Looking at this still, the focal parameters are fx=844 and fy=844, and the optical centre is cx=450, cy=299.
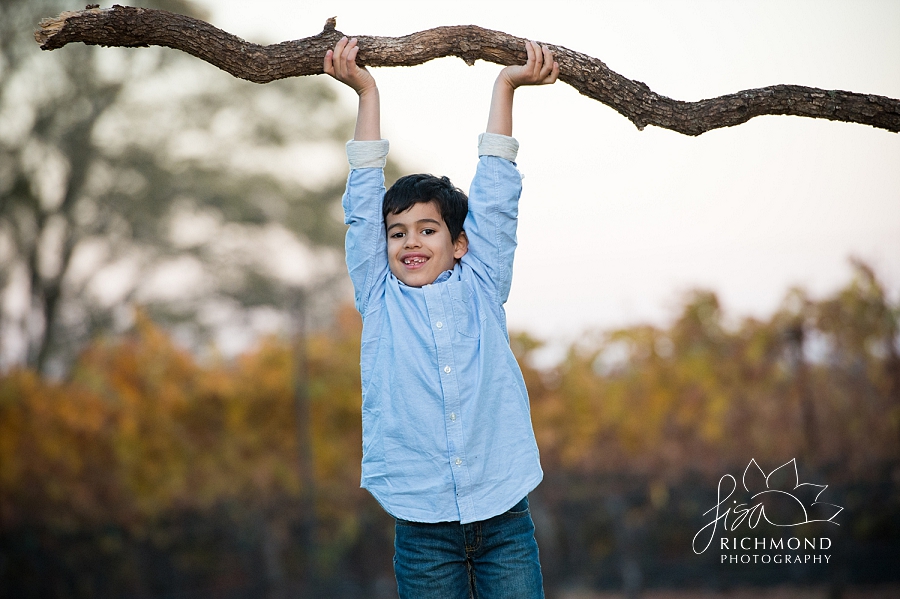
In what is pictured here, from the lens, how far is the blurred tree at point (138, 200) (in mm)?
9031

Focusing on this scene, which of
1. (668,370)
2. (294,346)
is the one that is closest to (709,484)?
(668,370)

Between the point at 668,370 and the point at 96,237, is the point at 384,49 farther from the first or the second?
the point at 96,237

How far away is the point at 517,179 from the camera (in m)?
2.15

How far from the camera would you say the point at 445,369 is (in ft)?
6.63

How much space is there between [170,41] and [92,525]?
4.55 metres

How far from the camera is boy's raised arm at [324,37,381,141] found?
2016 millimetres

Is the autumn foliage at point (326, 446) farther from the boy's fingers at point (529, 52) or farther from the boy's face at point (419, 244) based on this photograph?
the boy's fingers at point (529, 52)

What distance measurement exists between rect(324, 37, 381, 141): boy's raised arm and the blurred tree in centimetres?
672

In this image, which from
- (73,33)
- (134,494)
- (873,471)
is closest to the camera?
(73,33)

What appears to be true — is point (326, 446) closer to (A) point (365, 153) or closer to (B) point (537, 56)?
(A) point (365, 153)

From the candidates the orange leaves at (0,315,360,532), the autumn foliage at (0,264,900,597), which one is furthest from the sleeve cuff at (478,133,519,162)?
the orange leaves at (0,315,360,532)

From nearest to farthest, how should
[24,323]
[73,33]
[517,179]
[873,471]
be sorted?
[73,33]
[517,179]
[873,471]
[24,323]

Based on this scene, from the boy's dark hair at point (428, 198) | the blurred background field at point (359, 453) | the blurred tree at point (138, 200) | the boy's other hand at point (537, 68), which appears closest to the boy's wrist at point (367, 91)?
the boy's dark hair at point (428, 198)

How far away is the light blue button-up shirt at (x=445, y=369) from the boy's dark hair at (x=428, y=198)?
5 cm
